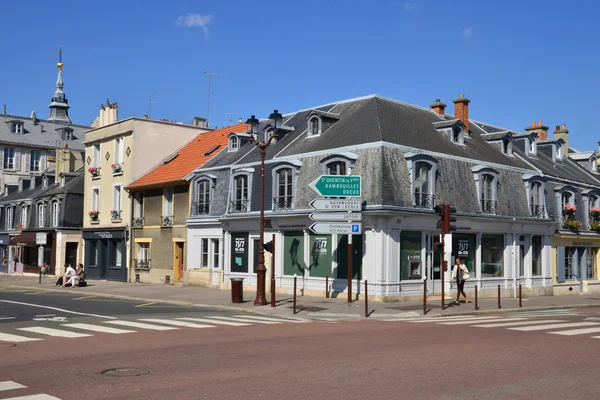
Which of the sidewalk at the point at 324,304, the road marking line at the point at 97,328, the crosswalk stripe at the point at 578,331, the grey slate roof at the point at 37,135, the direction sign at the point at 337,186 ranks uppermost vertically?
the grey slate roof at the point at 37,135

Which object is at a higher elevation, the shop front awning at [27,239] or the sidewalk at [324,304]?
the shop front awning at [27,239]

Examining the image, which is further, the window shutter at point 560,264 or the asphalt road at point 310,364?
the window shutter at point 560,264

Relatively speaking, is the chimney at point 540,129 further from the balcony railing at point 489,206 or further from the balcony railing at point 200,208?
the balcony railing at point 200,208

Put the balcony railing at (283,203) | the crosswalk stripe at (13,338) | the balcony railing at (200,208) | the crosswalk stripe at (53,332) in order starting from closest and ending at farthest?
the crosswalk stripe at (13,338), the crosswalk stripe at (53,332), the balcony railing at (283,203), the balcony railing at (200,208)

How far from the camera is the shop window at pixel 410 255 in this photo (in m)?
24.7

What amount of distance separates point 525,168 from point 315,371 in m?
23.8

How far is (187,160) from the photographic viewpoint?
36.4 m

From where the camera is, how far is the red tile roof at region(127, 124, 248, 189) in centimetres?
3466

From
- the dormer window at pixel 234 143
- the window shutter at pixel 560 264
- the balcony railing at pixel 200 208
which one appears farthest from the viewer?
the dormer window at pixel 234 143

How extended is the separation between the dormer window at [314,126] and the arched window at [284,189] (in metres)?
2.28

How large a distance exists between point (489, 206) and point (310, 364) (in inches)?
767

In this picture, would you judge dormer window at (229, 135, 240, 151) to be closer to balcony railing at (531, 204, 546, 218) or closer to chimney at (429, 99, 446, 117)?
chimney at (429, 99, 446, 117)

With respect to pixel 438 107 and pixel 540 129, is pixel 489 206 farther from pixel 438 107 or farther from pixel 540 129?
pixel 540 129

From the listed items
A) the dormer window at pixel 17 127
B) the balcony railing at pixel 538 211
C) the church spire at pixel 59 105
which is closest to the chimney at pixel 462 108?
the balcony railing at pixel 538 211
